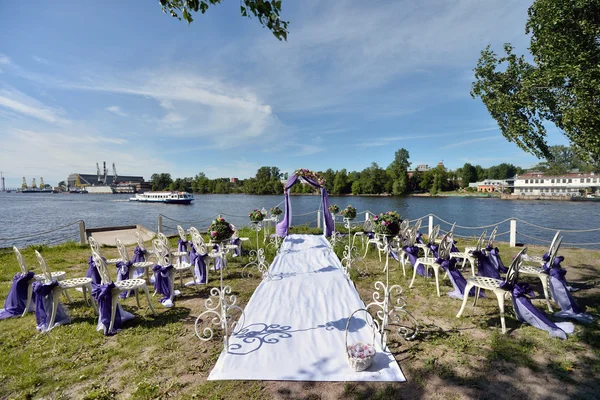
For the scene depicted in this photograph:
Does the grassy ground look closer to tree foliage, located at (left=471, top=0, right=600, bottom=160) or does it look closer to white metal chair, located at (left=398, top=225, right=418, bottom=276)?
white metal chair, located at (left=398, top=225, right=418, bottom=276)

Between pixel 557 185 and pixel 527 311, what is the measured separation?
243 feet

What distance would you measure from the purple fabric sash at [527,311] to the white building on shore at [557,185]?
231 feet

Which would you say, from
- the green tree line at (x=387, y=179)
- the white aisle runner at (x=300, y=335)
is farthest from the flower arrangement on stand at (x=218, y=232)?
the green tree line at (x=387, y=179)

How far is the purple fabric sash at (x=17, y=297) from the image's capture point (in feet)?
14.9

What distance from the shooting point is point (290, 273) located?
6559 mm

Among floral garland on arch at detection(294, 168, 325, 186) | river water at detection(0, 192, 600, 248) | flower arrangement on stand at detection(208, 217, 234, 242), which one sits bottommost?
river water at detection(0, 192, 600, 248)

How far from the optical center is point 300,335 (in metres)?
3.71

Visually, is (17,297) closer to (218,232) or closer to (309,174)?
(218,232)

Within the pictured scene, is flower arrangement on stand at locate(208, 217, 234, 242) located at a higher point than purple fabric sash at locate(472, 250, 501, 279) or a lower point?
higher

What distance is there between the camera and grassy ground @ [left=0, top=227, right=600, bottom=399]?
269 cm

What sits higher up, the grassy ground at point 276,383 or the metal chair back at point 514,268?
the metal chair back at point 514,268

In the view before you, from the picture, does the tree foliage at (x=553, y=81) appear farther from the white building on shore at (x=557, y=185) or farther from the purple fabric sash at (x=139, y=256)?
the white building on shore at (x=557, y=185)

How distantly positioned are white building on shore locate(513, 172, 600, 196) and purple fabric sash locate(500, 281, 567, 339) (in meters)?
70.4

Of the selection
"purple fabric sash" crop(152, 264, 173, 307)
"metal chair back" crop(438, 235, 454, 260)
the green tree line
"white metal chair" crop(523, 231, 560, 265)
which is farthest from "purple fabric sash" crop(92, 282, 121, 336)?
the green tree line
